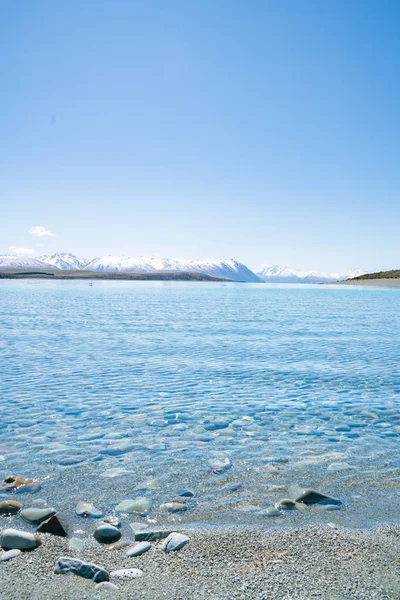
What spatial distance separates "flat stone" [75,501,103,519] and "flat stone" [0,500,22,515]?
1.17 meters

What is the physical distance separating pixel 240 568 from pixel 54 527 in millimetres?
3473

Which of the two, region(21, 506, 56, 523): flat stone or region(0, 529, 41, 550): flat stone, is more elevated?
region(0, 529, 41, 550): flat stone

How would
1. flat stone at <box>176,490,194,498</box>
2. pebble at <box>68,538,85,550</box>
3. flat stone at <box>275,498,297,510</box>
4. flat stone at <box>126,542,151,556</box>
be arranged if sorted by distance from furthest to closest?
flat stone at <box>176,490,194,498</box> → flat stone at <box>275,498,297,510</box> → pebble at <box>68,538,85,550</box> → flat stone at <box>126,542,151,556</box>

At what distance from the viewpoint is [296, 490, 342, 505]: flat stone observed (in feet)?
31.6

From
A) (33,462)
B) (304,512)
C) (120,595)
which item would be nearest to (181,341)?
(33,462)

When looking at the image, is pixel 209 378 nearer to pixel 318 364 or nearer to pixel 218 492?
pixel 318 364

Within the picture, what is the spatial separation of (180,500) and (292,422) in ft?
21.0

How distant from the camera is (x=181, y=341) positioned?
34.3m

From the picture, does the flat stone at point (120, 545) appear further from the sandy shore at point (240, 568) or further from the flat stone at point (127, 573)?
the flat stone at point (127, 573)

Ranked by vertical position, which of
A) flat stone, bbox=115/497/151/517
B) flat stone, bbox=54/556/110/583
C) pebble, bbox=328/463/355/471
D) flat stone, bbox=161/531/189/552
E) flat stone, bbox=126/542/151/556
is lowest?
pebble, bbox=328/463/355/471

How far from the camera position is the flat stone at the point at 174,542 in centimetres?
765

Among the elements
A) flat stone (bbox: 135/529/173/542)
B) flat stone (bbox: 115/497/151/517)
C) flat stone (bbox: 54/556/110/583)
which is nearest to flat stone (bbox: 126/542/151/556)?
flat stone (bbox: 135/529/173/542)

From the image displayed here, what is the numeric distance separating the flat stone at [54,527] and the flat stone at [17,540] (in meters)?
0.45

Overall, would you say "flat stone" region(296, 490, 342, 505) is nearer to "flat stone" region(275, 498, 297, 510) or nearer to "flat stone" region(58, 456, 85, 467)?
"flat stone" region(275, 498, 297, 510)
